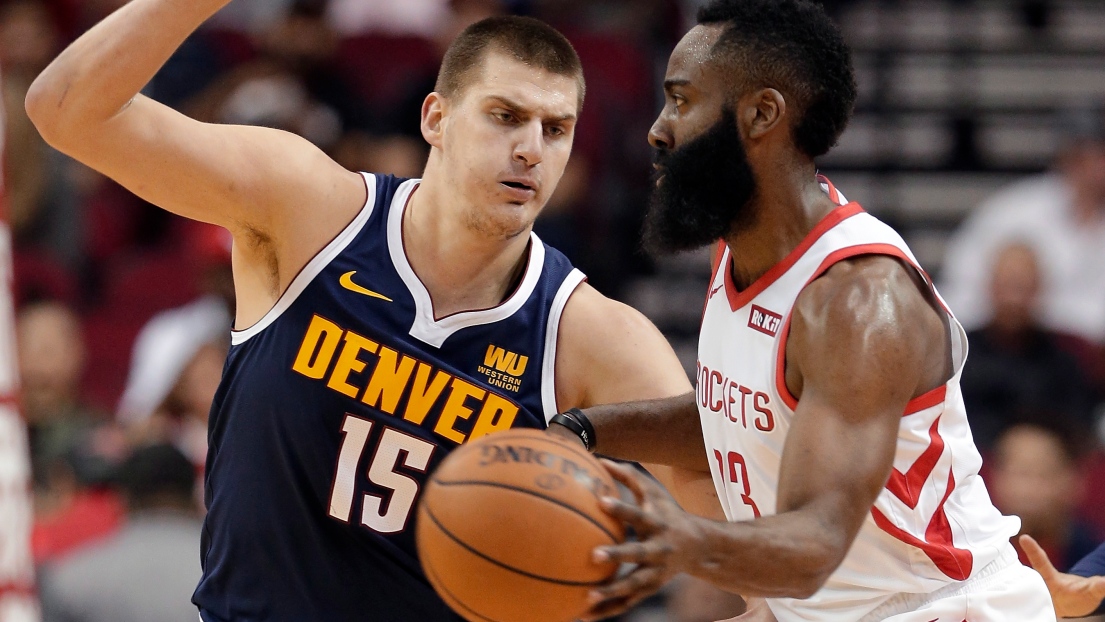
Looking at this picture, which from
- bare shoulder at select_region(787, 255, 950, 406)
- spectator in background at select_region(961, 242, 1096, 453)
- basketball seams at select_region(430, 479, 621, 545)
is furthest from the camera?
spectator in background at select_region(961, 242, 1096, 453)

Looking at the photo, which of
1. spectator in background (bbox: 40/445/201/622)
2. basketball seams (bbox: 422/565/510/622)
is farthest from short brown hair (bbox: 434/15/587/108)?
spectator in background (bbox: 40/445/201/622)

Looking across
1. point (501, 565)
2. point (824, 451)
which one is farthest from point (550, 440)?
point (824, 451)

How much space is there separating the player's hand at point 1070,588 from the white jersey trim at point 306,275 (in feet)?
7.15

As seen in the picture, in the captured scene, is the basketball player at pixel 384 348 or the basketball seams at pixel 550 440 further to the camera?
the basketball player at pixel 384 348

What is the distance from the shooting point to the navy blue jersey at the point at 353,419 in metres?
4.20

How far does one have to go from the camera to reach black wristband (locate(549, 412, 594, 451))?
3.99 metres

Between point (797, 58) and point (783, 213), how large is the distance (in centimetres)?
39

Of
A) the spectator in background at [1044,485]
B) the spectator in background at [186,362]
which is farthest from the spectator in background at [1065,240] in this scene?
the spectator in background at [186,362]

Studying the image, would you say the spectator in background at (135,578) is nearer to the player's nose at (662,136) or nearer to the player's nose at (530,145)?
the player's nose at (530,145)

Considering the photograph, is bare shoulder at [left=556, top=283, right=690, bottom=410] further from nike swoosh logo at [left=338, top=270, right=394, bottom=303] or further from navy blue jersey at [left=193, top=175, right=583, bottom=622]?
nike swoosh logo at [left=338, top=270, right=394, bottom=303]

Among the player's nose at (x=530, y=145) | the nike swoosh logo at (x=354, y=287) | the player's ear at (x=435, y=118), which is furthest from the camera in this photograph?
the player's ear at (x=435, y=118)

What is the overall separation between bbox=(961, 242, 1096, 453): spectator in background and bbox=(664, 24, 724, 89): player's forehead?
4585 millimetres

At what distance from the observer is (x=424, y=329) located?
426 cm

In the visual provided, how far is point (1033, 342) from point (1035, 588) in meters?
4.61
